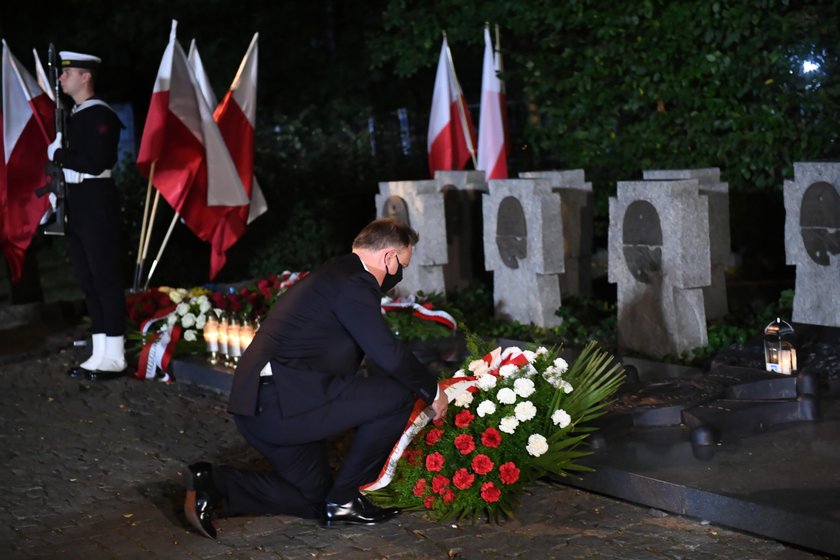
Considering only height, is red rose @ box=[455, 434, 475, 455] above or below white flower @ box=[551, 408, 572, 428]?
below

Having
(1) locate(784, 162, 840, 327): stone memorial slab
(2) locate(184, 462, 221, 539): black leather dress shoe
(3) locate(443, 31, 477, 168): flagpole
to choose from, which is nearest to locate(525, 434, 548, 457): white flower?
(2) locate(184, 462, 221, 539): black leather dress shoe

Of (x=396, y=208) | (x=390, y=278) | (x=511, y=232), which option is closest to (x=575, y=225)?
(x=511, y=232)

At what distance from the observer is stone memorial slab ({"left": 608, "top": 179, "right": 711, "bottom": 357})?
7.92 metres

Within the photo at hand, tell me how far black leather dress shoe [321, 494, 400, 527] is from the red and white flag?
16.7 feet

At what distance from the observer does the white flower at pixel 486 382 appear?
5.51 meters

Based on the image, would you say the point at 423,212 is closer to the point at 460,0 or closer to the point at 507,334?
the point at 507,334

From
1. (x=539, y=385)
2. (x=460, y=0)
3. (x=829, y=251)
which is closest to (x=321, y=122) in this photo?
(x=460, y=0)

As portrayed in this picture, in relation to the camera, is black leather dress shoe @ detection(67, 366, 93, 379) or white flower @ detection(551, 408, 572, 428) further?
black leather dress shoe @ detection(67, 366, 93, 379)

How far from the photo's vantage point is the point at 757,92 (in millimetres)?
11617

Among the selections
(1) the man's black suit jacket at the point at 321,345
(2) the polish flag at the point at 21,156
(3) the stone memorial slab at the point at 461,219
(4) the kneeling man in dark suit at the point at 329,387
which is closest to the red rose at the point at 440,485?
(4) the kneeling man in dark suit at the point at 329,387

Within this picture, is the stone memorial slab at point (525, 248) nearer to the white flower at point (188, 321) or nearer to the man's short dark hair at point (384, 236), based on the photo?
the white flower at point (188, 321)

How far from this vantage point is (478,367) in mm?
5758

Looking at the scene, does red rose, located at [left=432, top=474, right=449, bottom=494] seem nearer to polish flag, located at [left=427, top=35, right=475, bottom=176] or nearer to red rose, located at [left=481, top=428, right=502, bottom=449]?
red rose, located at [left=481, top=428, right=502, bottom=449]

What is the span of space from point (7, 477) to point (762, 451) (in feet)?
12.6
